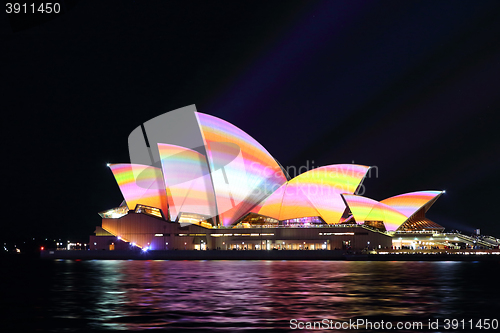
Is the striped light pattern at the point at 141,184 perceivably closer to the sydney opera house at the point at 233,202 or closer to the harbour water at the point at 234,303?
the sydney opera house at the point at 233,202

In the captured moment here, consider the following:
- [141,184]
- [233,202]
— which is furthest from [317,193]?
[141,184]

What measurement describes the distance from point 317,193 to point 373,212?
7736mm

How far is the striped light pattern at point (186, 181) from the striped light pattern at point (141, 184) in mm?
2058

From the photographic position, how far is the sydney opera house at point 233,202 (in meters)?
68.8

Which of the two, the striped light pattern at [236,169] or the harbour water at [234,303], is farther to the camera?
the striped light pattern at [236,169]

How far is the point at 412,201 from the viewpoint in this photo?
242ft

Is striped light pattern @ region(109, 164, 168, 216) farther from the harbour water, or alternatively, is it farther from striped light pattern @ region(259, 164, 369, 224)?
the harbour water

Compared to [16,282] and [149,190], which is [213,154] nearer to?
[149,190]

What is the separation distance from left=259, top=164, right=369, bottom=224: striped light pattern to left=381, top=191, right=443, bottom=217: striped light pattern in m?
6.72

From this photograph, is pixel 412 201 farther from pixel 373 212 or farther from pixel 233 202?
pixel 233 202

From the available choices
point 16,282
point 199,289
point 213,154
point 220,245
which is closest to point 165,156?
Result: point 213,154

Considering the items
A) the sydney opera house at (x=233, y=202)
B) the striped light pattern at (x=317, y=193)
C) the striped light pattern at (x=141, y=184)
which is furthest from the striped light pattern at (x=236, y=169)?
the striped light pattern at (x=141, y=184)

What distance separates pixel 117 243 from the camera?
77.2m

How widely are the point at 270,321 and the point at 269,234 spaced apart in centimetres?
5601
